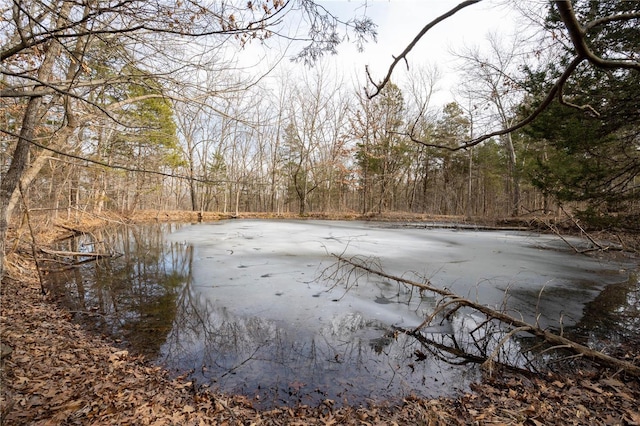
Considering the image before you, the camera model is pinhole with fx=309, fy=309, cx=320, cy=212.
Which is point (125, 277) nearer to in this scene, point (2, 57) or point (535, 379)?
point (2, 57)

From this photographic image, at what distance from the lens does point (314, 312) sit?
193 inches

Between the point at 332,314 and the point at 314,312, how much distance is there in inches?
11.5

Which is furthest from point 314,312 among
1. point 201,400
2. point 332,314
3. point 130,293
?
point 130,293

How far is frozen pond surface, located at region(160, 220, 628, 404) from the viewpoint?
126 inches

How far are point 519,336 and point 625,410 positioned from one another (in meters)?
1.71

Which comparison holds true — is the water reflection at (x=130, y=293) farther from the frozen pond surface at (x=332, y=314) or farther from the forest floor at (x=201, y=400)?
the forest floor at (x=201, y=400)

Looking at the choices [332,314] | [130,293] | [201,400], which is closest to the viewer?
[201,400]

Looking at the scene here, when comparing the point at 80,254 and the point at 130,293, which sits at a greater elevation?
the point at 80,254

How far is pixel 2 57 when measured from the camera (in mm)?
2377

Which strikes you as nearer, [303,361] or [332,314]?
[303,361]

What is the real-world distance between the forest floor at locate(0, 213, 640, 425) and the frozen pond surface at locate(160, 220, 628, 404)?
0.77ft

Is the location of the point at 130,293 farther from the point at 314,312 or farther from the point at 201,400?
the point at 201,400

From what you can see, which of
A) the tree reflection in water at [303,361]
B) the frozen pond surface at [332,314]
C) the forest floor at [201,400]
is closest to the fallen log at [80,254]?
the frozen pond surface at [332,314]

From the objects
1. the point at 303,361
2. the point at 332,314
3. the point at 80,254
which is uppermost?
the point at 80,254
